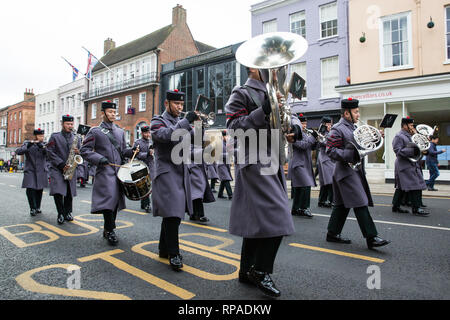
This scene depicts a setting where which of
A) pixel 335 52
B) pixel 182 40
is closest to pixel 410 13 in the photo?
pixel 335 52

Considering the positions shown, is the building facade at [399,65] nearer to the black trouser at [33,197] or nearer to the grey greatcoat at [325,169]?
the grey greatcoat at [325,169]

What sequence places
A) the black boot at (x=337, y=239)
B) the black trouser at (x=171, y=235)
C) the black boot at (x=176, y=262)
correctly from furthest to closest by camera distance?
the black boot at (x=337, y=239) < the black trouser at (x=171, y=235) < the black boot at (x=176, y=262)

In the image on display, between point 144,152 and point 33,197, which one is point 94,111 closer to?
point 144,152

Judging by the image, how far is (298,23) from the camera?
1955 cm

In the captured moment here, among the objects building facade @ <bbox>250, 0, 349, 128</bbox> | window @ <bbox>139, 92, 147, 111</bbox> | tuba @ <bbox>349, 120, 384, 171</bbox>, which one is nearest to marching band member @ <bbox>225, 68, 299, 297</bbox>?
tuba @ <bbox>349, 120, 384, 171</bbox>

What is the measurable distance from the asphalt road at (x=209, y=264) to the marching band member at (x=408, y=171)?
0.88m

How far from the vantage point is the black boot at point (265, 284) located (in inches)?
113

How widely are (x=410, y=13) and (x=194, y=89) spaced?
1657cm

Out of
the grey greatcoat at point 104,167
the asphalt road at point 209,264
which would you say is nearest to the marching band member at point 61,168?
the asphalt road at point 209,264

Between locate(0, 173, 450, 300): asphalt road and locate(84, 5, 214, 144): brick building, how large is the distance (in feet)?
76.6

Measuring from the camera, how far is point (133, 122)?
3219 cm

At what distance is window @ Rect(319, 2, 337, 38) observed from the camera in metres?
18.2

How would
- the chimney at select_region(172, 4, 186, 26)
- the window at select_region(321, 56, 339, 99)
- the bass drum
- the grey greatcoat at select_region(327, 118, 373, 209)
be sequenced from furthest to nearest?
the chimney at select_region(172, 4, 186, 26)
the window at select_region(321, 56, 339, 99)
the bass drum
the grey greatcoat at select_region(327, 118, 373, 209)

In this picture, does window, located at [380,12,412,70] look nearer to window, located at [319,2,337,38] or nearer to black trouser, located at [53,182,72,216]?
window, located at [319,2,337,38]
